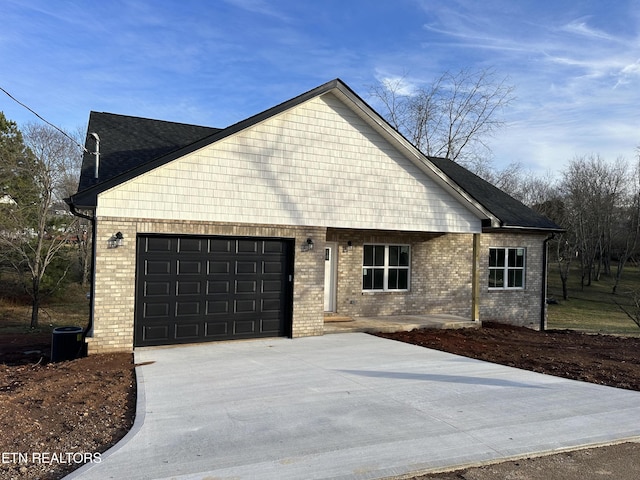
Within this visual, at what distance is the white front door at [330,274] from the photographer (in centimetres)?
1385

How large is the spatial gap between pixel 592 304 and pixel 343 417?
35.6 m

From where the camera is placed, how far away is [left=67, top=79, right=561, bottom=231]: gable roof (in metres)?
9.55

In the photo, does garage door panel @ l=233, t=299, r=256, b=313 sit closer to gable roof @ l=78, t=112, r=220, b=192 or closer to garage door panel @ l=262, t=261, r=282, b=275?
garage door panel @ l=262, t=261, r=282, b=275

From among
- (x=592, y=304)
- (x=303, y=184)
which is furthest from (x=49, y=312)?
(x=592, y=304)

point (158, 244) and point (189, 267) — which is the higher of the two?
point (158, 244)

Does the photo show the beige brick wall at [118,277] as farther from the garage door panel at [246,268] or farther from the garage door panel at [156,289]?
the garage door panel at [246,268]

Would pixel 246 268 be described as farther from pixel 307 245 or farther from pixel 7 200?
pixel 7 200

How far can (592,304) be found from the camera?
35500 millimetres

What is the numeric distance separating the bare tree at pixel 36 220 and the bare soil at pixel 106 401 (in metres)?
8.03

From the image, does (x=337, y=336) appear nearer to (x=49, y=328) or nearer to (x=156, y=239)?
(x=156, y=239)

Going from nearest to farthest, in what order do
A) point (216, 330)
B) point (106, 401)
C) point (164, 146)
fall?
point (106, 401)
point (216, 330)
point (164, 146)

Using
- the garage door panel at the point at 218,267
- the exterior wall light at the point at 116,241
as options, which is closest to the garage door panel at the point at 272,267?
the garage door panel at the point at 218,267

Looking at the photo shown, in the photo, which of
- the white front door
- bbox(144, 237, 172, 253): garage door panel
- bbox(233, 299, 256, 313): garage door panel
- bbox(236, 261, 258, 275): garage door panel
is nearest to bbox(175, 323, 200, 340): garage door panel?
bbox(233, 299, 256, 313): garage door panel

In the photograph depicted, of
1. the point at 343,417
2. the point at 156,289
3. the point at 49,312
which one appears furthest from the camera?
the point at 49,312
